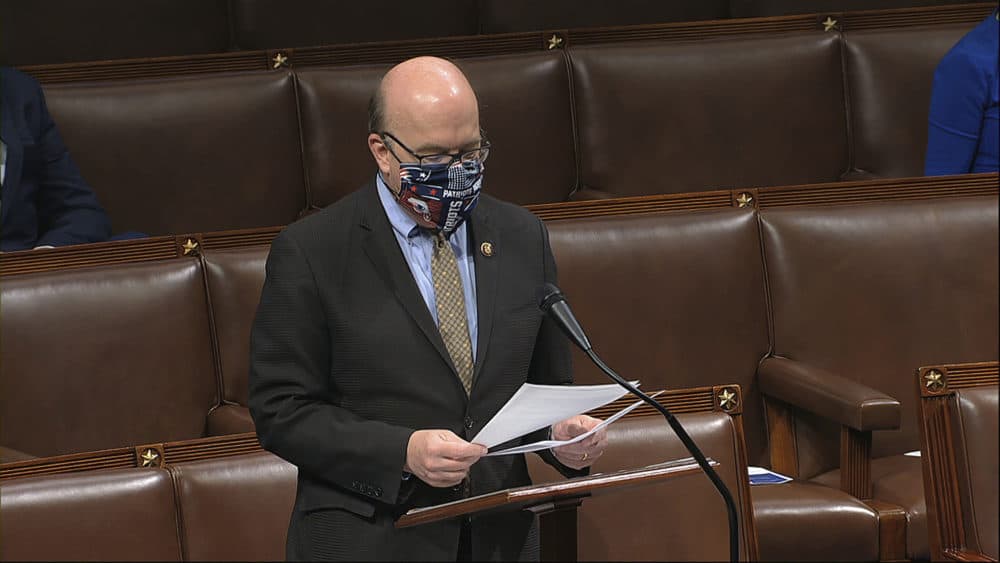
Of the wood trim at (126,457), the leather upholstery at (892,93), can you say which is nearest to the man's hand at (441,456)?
the wood trim at (126,457)

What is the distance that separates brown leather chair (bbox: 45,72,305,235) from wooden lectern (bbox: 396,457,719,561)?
481 mm

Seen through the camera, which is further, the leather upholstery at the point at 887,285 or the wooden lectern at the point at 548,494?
the leather upholstery at the point at 887,285

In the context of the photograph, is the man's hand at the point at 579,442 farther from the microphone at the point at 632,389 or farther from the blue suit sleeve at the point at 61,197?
the blue suit sleeve at the point at 61,197

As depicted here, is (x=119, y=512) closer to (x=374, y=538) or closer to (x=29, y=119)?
(x=374, y=538)

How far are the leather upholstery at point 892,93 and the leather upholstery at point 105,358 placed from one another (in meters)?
0.46

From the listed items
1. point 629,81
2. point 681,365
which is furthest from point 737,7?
point 681,365

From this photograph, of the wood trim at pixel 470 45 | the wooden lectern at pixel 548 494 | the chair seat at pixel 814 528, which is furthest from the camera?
the wood trim at pixel 470 45

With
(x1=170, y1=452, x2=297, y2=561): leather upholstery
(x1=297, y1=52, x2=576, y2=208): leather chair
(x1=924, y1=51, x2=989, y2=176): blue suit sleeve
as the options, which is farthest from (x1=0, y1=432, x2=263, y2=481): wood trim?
(x1=924, y1=51, x2=989, y2=176): blue suit sleeve

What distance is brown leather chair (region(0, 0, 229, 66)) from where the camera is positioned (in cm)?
92

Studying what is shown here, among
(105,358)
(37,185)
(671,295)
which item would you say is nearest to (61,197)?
(37,185)

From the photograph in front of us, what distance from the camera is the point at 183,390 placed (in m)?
0.66

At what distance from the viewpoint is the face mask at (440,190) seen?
17.2 inches

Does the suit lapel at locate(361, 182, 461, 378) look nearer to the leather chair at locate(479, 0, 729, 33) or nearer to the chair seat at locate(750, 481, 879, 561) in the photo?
the chair seat at locate(750, 481, 879, 561)

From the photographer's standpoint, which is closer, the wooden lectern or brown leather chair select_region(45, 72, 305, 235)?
the wooden lectern
